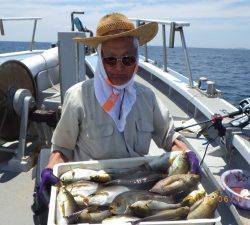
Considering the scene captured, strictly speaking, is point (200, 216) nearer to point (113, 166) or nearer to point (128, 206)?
point (128, 206)

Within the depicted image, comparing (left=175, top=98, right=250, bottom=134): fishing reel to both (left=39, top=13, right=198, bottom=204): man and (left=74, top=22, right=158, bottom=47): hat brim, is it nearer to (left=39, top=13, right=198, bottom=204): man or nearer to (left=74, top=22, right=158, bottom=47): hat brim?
(left=39, top=13, right=198, bottom=204): man

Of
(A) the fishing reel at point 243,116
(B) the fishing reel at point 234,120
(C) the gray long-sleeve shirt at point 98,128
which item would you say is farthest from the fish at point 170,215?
(A) the fishing reel at point 243,116

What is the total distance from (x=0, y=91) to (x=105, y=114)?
244 centimetres

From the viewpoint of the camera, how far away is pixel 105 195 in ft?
6.97

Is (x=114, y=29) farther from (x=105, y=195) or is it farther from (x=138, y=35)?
(x=105, y=195)

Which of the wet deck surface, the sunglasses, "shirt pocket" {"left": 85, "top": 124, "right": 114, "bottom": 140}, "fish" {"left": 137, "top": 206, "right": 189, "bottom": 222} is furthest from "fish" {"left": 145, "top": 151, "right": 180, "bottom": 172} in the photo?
the wet deck surface

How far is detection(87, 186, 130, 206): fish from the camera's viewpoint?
2.09m

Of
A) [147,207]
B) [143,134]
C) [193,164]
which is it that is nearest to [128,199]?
[147,207]

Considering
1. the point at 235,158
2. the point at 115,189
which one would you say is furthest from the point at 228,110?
the point at 115,189

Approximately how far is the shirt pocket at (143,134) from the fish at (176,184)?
0.65 m

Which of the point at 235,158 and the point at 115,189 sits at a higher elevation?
the point at 115,189

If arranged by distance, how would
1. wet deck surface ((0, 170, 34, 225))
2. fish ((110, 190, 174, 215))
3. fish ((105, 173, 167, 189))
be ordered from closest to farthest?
1. fish ((110, 190, 174, 215))
2. fish ((105, 173, 167, 189))
3. wet deck surface ((0, 170, 34, 225))

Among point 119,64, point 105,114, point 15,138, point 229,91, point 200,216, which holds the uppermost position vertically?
point 119,64

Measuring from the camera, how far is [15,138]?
5.08 metres
